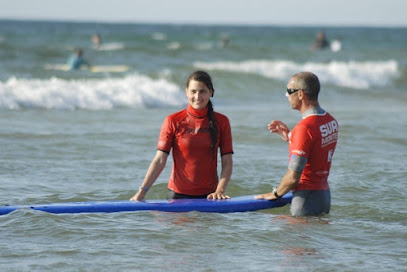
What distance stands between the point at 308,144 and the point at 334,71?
22631mm

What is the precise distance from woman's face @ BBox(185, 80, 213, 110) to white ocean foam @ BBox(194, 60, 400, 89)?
18.3 metres

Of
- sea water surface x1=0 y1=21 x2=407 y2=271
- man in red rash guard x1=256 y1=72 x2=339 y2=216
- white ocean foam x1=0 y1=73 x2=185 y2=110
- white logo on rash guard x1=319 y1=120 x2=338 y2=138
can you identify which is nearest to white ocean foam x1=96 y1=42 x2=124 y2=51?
sea water surface x1=0 y1=21 x2=407 y2=271

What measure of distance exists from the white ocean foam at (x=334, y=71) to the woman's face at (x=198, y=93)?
60.1ft

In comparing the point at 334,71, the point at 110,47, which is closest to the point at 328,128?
the point at 334,71

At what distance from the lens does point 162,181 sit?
27.2 ft

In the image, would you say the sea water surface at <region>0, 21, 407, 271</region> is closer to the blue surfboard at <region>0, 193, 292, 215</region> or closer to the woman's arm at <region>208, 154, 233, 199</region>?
the blue surfboard at <region>0, 193, 292, 215</region>

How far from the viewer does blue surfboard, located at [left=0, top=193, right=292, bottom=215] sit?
5.91m

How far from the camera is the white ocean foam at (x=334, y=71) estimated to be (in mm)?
25547

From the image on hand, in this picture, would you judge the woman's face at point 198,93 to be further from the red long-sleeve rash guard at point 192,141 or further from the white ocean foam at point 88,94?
the white ocean foam at point 88,94

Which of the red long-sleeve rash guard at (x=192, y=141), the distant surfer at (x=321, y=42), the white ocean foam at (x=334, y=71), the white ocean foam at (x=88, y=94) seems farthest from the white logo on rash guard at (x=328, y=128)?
the distant surfer at (x=321, y=42)

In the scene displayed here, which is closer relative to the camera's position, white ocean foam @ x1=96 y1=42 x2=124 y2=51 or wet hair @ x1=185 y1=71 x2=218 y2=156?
wet hair @ x1=185 y1=71 x2=218 y2=156

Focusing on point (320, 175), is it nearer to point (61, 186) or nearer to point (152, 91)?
point (61, 186)

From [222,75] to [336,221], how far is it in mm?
15973

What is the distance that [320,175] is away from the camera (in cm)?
566
